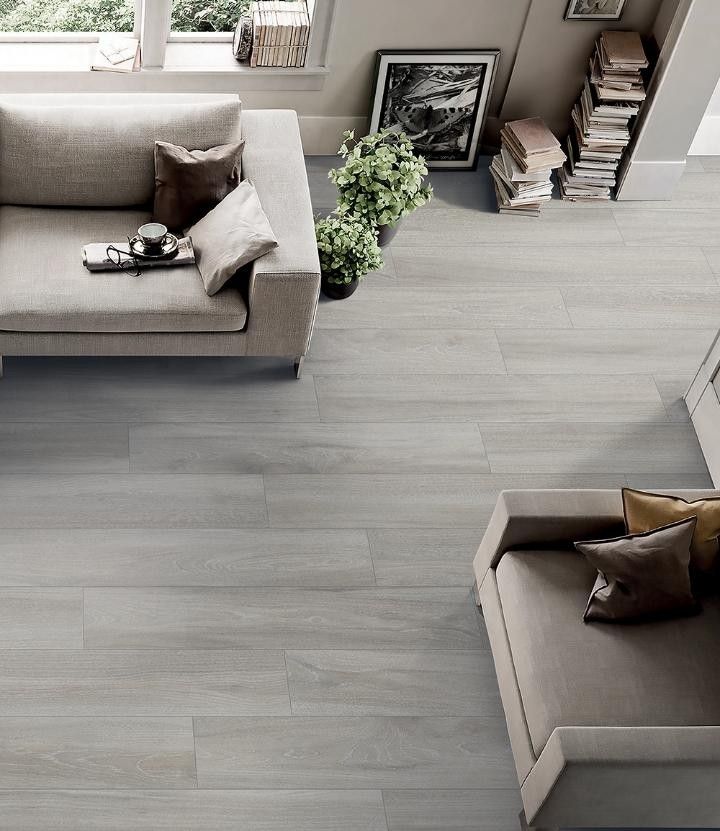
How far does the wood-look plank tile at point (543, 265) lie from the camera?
4664 mm

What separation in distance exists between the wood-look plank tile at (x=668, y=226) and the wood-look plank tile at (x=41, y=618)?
3099mm

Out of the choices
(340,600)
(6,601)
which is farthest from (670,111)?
(6,601)

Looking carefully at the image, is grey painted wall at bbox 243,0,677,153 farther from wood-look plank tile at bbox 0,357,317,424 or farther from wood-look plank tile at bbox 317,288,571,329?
wood-look plank tile at bbox 0,357,317,424

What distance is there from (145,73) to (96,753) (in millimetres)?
2978

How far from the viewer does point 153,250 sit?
3.80m

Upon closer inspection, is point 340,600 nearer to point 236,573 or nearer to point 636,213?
point 236,573

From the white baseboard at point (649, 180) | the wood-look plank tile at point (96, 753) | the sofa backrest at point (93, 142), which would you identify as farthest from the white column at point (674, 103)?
the wood-look plank tile at point (96, 753)

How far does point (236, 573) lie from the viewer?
11.5 ft

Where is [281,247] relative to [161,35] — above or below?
below

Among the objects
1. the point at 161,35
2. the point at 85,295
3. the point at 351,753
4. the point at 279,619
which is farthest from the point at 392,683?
the point at 161,35

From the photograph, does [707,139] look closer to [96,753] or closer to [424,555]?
[424,555]

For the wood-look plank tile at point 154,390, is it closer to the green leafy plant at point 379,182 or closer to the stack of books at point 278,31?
the green leafy plant at point 379,182

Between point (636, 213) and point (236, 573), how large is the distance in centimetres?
284

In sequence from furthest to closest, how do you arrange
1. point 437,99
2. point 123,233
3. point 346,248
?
point 437,99, point 346,248, point 123,233
